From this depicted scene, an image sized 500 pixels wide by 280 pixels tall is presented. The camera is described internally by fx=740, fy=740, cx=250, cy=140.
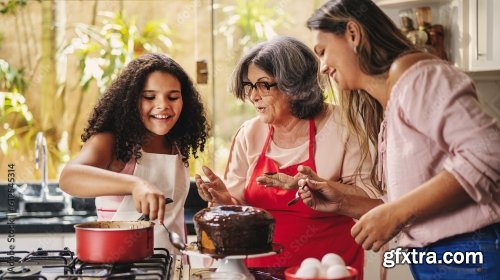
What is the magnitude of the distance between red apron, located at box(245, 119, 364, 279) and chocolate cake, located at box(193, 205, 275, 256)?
0.50 metres

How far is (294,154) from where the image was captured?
222cm

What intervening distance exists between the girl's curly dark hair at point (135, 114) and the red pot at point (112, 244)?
1.61ft

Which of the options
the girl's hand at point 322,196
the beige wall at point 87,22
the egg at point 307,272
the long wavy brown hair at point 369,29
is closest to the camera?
the egg at point 307,272

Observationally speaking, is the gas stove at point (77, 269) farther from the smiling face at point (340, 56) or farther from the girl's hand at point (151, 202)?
the smiling face at point (340, 56)

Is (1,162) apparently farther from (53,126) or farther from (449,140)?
(449,140)

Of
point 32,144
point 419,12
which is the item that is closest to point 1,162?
point 32,144

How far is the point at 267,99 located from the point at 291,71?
4.3 inches

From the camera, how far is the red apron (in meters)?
2.13

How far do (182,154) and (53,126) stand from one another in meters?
1.81

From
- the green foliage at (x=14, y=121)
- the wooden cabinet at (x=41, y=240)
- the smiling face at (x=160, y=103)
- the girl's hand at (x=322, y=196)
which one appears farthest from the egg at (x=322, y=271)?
the green foliage at (x=14, y=121)

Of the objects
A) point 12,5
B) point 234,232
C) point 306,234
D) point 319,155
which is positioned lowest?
point 306,234

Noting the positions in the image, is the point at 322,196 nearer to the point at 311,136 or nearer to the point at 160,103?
the point at 311,136

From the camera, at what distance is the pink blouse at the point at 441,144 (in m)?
1.38

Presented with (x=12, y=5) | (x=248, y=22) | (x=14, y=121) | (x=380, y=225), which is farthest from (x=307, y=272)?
(x=12, y=5)
